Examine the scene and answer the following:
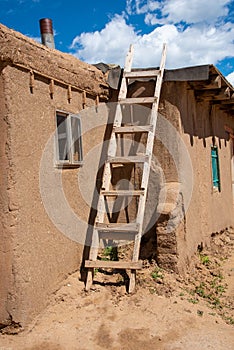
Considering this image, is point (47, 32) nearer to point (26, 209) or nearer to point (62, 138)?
point (62, 138)

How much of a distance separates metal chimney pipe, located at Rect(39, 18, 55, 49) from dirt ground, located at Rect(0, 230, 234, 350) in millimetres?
3769

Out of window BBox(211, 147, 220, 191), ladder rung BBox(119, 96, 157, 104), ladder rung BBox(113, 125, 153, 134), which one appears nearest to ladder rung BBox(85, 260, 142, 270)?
ladder rung BBox(113, 125, 153, 134)

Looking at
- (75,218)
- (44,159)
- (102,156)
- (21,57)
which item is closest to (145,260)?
(75,218)

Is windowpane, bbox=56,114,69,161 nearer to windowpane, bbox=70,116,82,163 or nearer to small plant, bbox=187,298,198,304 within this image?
windowpane, bbox=70,116,82,163

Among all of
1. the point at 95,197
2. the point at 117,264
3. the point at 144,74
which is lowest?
the point at 117,264

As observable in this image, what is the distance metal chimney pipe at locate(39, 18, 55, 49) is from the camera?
264 inches

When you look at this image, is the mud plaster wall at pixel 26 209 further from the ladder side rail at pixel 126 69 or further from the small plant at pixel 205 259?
the small plant at pixel 205 259

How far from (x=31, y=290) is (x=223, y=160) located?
6.16m

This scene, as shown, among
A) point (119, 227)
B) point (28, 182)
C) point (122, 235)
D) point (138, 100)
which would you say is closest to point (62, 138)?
point (28, 182)

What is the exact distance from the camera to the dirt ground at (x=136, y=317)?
4.47m

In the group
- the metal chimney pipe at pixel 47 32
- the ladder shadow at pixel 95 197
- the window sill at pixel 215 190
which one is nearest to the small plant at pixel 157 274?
the ladder shadow at pixel 95 197

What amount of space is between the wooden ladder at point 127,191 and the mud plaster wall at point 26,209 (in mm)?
517

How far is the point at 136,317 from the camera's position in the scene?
16.1ft

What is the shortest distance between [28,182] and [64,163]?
81cm
